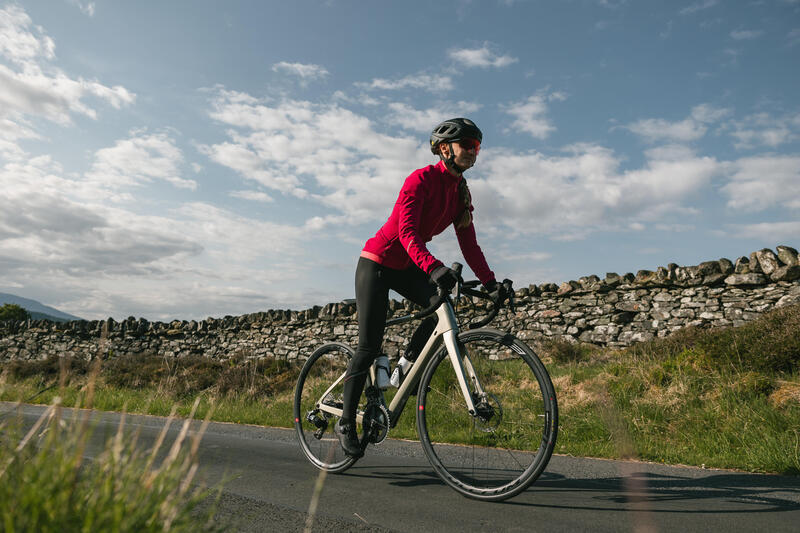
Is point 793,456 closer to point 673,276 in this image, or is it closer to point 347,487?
point 347,487

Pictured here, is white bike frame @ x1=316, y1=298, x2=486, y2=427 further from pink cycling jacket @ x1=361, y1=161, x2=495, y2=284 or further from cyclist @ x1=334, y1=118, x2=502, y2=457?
pink cycling jacket @ x1=361, y1=161, x2=495, y2=284

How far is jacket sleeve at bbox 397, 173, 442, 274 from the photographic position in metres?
3.27

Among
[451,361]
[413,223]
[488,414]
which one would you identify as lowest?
[488,414]

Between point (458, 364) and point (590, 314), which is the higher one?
point (590, 314)

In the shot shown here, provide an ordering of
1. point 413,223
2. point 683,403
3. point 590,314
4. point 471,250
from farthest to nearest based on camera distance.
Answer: point 590,314 → point 683,403 → point 471,250 → point 413,223

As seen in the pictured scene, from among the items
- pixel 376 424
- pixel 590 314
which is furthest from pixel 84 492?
pixel 590 314

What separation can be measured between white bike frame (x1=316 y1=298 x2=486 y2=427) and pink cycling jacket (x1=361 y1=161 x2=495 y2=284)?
1.19ft

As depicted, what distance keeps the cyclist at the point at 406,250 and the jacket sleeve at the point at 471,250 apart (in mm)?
64

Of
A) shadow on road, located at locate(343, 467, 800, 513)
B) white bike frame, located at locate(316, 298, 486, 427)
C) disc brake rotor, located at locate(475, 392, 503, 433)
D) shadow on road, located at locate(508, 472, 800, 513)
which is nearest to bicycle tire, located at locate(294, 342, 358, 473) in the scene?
shadow on road, located at locate(343, 467, 800, 513)

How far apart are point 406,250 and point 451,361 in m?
0.78

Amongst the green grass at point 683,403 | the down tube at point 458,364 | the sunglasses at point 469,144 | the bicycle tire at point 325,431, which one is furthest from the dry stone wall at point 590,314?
the down tube at point 458,364

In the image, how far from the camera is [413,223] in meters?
3.41

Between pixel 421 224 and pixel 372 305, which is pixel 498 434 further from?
pixel 421 224

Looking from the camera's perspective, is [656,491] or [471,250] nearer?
[656,491]
